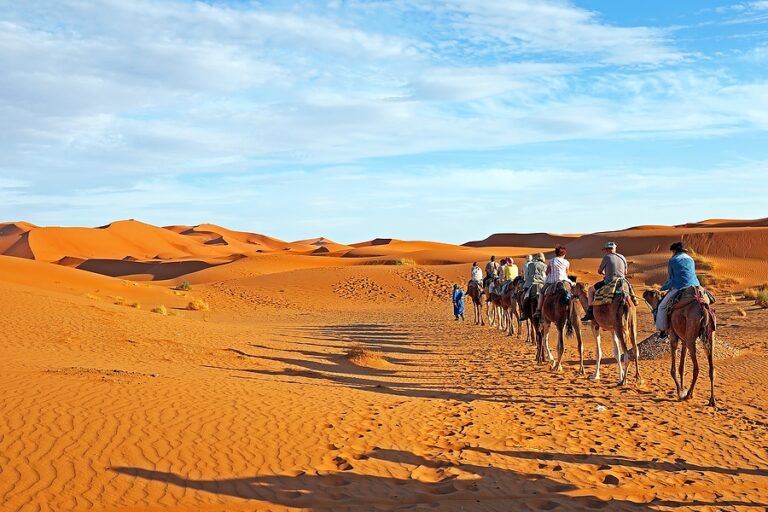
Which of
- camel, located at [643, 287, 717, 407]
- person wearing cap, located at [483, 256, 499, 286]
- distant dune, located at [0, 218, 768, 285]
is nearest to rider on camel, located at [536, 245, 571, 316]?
camel, located at [643, 287, 717, 407]

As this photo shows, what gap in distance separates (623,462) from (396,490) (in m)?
2.73

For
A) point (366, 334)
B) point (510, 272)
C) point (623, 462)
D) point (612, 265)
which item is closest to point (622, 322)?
point (612, 265)

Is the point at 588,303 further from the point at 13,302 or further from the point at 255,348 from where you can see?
the point at 13,302

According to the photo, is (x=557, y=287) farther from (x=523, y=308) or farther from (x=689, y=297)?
(x=689, y=297)

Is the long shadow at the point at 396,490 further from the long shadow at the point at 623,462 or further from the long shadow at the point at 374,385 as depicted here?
the long shadow at the point at 374,385

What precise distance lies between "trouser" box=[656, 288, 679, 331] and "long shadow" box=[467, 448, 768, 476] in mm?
4427

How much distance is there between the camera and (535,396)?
12141 millimetres

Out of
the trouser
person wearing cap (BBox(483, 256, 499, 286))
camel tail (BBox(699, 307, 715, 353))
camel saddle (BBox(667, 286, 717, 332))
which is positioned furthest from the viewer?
person wearing cap (BBox(483, 256, 499, 286))

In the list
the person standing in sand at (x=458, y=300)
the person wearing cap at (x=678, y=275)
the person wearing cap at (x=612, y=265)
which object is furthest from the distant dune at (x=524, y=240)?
the person wearing cap at (x=678, y=275)

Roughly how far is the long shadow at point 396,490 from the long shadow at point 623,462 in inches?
29.2

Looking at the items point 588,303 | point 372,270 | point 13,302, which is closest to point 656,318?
point 588,303

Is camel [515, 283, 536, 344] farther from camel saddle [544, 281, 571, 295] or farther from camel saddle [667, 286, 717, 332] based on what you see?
camel saddle [667, 286, 717, 332]

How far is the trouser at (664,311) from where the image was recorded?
11954 millimetres

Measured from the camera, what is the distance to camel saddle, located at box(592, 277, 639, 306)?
13227 mm
